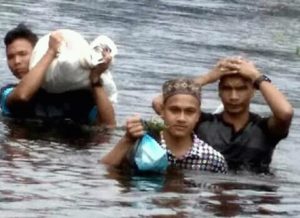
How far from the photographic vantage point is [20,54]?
42.0 feet

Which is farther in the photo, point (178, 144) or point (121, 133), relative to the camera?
point (121, 133)

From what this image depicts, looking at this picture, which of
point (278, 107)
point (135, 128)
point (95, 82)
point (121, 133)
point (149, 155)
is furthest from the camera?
point (121, 133)

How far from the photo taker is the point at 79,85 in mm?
12875

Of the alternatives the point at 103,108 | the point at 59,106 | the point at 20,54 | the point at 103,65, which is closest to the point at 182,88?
the point at 103,65

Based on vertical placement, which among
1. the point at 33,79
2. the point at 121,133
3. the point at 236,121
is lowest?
the point at 121,133

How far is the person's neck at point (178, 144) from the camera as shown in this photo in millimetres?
10602

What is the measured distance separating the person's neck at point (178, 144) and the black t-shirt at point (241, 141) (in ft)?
1.80

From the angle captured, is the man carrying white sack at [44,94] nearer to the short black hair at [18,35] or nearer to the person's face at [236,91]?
the short black hair at [18,35]

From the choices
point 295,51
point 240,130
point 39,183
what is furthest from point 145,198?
point 295,51

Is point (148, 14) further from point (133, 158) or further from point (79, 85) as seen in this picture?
point (133, 158)

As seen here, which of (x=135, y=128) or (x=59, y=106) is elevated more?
(x=135, y=128)

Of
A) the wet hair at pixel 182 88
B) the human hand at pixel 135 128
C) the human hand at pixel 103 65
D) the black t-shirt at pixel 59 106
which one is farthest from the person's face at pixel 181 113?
the black t-shirt at pixel 59 106

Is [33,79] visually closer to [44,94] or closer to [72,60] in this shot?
[72,60]

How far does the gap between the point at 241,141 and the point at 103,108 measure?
2.08m
